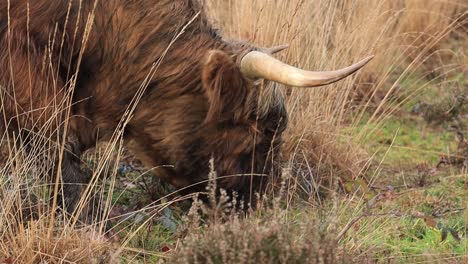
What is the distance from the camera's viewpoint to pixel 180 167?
529 centimetres

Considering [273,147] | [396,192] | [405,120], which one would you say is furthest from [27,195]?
[405,120]

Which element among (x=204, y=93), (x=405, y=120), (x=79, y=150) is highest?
(x=204, y=93)

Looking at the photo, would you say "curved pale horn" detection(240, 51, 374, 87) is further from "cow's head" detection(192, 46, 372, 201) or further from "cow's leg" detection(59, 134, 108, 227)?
"cow's leg" detection(59, 134, 108, 227)

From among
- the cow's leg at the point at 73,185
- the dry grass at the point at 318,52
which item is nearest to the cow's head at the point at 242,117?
the cow's leg at the point at 73,185

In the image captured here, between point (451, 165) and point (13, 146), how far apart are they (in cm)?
340

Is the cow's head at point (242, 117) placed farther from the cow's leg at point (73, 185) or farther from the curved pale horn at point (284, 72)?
Answer: the cow's leg at point (73, 185)

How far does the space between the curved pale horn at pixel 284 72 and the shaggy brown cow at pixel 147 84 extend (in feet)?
0.04

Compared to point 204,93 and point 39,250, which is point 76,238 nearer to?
point 39,250

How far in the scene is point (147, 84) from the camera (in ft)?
16.6

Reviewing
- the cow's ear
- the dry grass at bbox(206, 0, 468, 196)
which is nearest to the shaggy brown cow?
the cow's ear

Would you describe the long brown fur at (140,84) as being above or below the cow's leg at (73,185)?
above

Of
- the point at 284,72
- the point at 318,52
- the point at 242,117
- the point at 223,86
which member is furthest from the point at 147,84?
the point at 318,52

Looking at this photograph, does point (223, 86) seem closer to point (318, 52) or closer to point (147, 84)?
point (147, 84)

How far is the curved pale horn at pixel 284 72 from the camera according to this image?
4.42m
